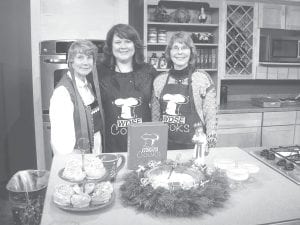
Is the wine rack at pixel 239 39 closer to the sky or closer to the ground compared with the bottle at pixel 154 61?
closer to the sky

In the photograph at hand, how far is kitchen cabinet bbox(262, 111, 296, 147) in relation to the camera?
414cm

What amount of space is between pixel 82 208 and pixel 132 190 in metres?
0.22

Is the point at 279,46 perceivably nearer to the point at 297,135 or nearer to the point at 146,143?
the point at 297,135

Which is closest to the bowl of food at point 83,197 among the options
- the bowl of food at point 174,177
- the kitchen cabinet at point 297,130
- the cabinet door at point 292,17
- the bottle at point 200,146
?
the bowl of food at point 174,177

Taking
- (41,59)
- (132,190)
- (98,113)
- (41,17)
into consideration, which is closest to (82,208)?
(132,190)

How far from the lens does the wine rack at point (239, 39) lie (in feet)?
13.3

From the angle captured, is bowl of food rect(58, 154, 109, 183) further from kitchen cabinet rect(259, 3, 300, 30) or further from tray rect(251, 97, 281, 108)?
kitchen cabinet rect(259, 3, 300, 30)

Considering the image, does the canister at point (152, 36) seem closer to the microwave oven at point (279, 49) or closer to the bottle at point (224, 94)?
the bottle at point (224, 94)

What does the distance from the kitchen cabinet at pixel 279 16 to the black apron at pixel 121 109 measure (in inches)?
94.3

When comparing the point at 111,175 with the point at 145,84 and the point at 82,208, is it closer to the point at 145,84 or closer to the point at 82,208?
the point at 82,208

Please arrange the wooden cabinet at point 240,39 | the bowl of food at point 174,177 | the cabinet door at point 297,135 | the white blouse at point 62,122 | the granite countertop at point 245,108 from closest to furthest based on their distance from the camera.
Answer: the bowl of food at point 174,177
the white blouse at point 62,122
the granite countertop at point 245,108
the wooden cabinet at point 240,39
the cabinet door at point 297,135

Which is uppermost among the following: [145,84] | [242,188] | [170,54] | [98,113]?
[170,54]

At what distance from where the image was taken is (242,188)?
4.85 ft

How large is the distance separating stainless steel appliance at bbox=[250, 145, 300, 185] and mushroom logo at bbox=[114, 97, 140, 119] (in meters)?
0.85
